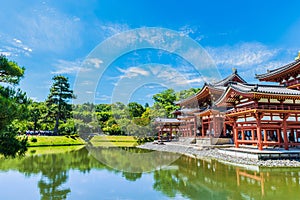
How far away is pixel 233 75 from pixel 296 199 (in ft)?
62.4

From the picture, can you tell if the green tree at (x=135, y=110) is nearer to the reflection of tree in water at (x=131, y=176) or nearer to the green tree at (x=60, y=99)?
the green tree at (x=60, y=99)

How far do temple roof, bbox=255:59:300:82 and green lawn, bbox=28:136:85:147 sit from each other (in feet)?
75.5

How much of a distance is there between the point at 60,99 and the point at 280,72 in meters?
28.0

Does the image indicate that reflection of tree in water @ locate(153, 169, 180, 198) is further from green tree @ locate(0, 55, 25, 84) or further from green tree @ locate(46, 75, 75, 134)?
green tree @ locate(46, 75, 75, 134)

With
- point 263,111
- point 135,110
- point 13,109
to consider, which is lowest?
point 13,109

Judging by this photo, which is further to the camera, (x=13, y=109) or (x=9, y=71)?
(x=9, y=71)

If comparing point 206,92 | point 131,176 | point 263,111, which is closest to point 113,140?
point 206,92

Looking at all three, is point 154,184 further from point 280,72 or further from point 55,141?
point 55,141

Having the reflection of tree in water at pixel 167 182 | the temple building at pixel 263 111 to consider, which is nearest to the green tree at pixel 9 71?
the reflection of tree in water at pixel 167 182

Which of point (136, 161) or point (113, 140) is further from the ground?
point (113, 140)

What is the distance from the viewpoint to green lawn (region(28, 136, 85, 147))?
25219 mm

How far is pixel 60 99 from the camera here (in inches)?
1271

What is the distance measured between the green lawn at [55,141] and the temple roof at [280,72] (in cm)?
2302

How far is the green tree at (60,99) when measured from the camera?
1242 inches
